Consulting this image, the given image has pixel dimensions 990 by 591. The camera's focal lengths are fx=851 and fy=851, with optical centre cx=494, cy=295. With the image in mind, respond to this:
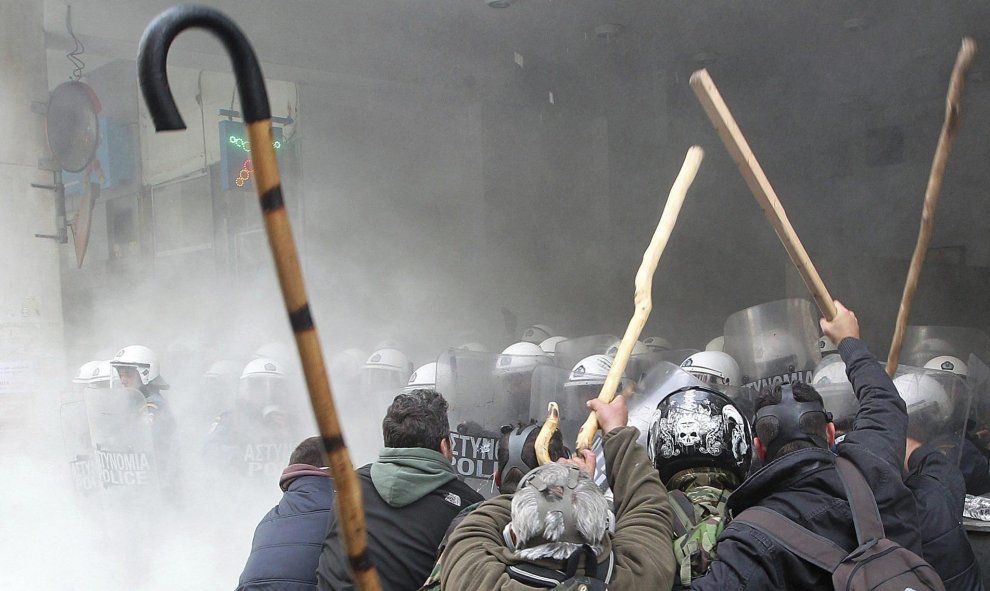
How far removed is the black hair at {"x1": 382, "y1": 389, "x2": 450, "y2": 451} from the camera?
2.36 m

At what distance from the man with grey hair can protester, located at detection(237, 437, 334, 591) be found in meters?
0.90

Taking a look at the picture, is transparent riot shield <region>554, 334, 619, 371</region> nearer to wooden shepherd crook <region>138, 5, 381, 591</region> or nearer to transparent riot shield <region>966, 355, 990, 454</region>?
transparent riot shield <region>966, 355, 990, 454</region>

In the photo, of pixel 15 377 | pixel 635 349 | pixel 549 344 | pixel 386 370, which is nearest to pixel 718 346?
pixel 635 349

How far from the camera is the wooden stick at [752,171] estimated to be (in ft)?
7.13

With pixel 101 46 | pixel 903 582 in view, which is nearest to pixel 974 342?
pixel 903 582

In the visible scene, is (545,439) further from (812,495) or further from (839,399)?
(839,399)

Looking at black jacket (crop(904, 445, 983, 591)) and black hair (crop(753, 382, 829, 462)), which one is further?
black jacket (crop(904, 445, 983, 591))

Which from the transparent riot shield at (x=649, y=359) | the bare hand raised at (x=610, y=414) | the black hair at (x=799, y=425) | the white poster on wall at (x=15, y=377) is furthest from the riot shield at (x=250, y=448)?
the black hair at (x=799, y=425)

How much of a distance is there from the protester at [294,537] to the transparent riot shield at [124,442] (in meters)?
3.26

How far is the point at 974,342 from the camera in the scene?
4.83 m

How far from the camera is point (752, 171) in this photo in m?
2.21

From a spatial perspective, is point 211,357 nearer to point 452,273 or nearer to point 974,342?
point 452,273

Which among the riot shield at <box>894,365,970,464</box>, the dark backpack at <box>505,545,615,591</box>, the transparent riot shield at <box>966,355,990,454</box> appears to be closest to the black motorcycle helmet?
the dark backpack at <box>505,545,615,591</box>

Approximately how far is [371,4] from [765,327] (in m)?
3.67
